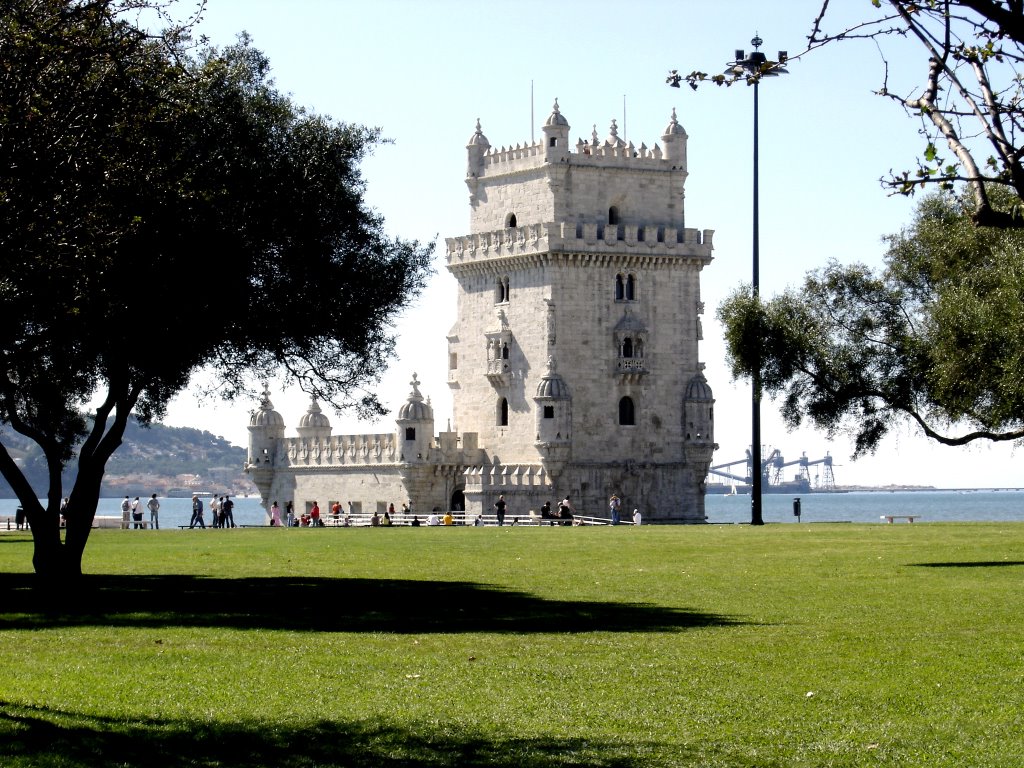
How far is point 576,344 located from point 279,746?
2680 inches

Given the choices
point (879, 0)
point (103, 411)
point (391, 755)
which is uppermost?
point (879, 0)

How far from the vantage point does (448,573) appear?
36000 mm

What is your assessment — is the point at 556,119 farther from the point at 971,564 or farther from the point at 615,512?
the point at 971,564

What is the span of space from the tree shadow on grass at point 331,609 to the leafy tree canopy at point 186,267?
2.55 meters

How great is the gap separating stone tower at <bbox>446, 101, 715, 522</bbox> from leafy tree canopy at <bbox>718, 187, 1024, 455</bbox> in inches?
1296

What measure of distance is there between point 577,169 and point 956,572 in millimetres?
52226

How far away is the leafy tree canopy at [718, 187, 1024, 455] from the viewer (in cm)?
4147

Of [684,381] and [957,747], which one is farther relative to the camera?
[684,381]

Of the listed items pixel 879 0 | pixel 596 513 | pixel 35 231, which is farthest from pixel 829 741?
pixel 596 513

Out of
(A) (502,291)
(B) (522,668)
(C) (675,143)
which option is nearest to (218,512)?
(A) (502,291)

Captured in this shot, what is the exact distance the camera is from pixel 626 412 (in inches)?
3305

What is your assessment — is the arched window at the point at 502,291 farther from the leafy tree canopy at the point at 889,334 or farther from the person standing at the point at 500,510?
the leafy tree canopy at the point at 889,334

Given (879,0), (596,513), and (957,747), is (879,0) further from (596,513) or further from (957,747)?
Answer: (596,513)

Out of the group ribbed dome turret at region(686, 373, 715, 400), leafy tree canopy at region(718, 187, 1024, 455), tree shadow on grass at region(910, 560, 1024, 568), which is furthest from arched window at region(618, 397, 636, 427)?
tree shadow on grass at region(910, 560, 1024, 568)
